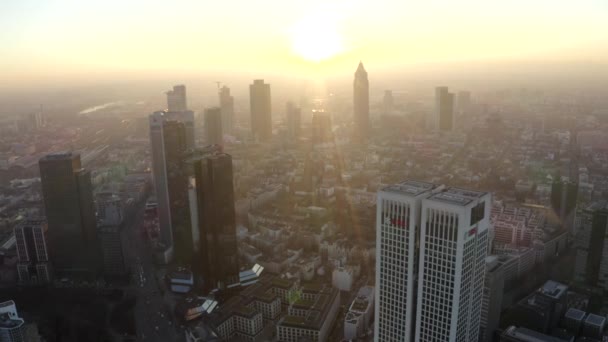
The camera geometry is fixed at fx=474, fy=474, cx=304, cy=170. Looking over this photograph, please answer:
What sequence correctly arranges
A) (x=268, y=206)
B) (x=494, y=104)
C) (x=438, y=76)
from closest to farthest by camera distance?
(x=268, y=206), (x=494, y=104), (x=438, y=76)

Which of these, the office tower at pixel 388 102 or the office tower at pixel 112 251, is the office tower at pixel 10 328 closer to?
the office tower at pixel 112 251

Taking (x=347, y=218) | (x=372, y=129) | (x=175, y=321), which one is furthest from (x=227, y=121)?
(x=175, y=321)

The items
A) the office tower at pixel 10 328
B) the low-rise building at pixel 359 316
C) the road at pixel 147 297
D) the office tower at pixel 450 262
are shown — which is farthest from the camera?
the road at pixel 147 297

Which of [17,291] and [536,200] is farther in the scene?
[536,200]

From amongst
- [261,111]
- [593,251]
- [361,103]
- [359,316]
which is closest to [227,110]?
[261,111]

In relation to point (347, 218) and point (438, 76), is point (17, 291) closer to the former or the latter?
point (347, 218)

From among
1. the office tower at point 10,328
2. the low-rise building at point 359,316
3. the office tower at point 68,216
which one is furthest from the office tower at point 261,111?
the office tower at point 10,328

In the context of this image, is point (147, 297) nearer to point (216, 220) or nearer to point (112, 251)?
point (112, 251)
